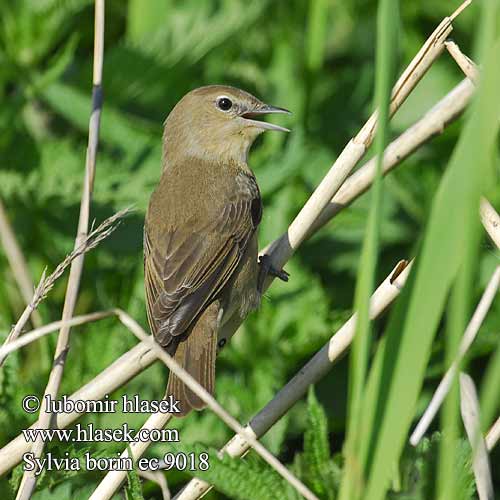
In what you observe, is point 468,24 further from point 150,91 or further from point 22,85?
point 22,85

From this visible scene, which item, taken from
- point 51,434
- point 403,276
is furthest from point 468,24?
point 51,434

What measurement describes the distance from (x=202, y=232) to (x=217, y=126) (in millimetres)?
693

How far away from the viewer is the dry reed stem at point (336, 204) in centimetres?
270

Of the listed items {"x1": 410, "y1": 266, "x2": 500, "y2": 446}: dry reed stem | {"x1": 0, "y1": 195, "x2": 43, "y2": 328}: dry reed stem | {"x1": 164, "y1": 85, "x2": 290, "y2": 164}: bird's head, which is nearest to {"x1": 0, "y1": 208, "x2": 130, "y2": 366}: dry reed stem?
{"x1": 410, "y1": 266, "x2": 500, "y2": 446}: dry reed stem

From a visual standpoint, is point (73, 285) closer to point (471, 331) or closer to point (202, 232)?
point (202, 232)

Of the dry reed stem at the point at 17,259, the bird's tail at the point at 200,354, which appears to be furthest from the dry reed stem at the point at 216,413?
the dry reed stem at the point at 17,259

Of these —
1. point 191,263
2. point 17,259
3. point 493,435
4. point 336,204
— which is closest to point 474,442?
point 493,435

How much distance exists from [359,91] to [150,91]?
42.9 inches

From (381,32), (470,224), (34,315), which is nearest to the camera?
(470,224)

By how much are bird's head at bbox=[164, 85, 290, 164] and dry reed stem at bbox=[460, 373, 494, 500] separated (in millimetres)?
1546

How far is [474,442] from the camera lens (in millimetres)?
2256

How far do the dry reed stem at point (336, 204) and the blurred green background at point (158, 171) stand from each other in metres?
0.38

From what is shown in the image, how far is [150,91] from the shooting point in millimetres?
4836

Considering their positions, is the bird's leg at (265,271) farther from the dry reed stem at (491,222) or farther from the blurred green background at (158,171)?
the dry reed stem at (491,222)
